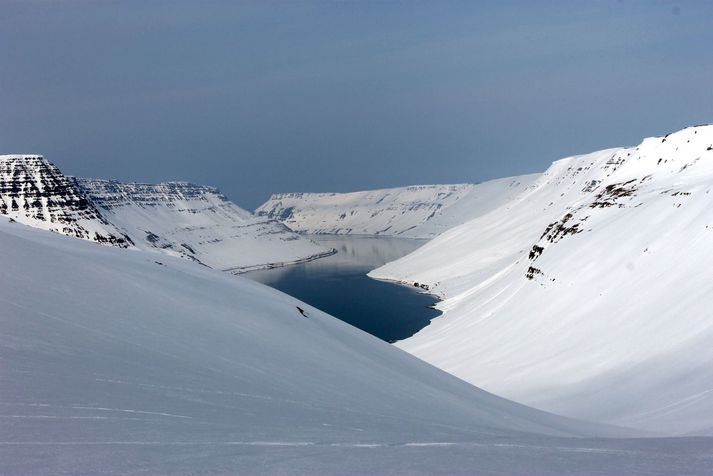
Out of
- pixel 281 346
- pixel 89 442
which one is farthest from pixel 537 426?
pixel 89 442

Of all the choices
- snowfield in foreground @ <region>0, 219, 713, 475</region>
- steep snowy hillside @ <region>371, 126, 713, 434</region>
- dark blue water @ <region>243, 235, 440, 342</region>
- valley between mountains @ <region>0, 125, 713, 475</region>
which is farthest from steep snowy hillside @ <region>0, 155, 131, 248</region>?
Result: snowfield in foreground @ <region>0, 219, 713, 475</region>

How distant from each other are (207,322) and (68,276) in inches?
157

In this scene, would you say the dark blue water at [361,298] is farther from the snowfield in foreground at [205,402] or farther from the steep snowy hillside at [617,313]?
the snowfield in foreground at [205,402]

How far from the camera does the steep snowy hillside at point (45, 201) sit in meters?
131

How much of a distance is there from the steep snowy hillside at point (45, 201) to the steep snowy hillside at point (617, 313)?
8176cm

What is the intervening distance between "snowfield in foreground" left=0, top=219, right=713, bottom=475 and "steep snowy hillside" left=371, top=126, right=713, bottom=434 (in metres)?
10.9

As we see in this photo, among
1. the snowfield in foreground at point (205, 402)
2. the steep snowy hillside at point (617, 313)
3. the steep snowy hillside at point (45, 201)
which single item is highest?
the steep snowy hillside at point (45, 201)

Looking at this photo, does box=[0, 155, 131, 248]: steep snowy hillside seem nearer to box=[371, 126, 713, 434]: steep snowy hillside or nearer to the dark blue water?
the dark blue water

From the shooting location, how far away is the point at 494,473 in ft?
28.7

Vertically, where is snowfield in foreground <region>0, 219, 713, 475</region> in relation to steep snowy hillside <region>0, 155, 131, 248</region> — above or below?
below

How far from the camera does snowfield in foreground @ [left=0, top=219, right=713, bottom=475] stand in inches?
345

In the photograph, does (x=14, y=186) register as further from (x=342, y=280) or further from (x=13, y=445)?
(x=13, y=445)

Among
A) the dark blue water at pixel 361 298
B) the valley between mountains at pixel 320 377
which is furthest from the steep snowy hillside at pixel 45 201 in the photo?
the valley between mountains at pixel 320 377

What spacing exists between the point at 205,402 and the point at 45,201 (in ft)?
465
